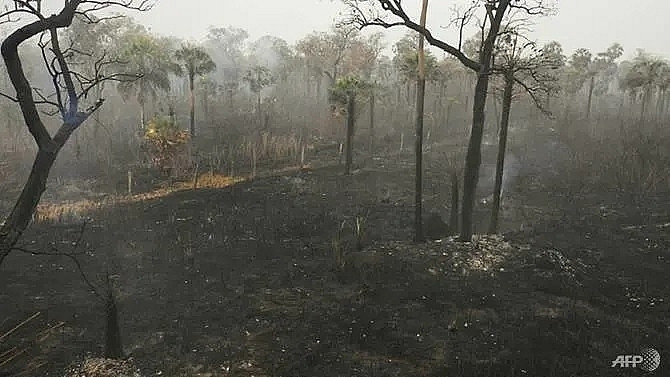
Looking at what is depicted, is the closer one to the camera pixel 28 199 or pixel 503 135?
pixel 28 199

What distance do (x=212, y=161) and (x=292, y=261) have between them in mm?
14070

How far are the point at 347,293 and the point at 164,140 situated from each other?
1444cm

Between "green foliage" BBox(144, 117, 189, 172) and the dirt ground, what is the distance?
4908mm

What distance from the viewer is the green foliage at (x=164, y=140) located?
811 inches

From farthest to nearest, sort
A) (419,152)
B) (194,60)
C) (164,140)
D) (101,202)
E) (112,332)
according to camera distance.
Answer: (194,60)
(164,140)
(101,202)
(419,152)
(112,332)

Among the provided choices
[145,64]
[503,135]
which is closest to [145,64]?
[145,64]

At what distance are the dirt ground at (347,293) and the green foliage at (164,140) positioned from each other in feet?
16.1

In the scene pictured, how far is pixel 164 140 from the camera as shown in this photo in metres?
21.0

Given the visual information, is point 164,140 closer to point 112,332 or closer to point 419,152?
point 419,152

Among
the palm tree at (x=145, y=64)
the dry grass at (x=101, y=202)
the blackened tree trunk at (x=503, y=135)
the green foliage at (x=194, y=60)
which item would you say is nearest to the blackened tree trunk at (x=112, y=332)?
the blackened tree trunk at (x=503, y=135)

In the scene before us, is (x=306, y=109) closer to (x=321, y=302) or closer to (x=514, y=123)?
(x=514, y=123)

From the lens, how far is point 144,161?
987 inches

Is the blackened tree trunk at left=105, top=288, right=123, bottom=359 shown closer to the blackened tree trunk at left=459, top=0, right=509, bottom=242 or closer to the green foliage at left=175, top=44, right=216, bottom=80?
the blackened tree trunk at left=459, top=0, right=509, bottom=242

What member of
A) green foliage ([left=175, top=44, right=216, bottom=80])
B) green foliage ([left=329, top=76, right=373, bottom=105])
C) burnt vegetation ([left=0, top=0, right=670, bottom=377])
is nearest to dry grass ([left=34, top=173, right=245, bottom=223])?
burnt vegetation ([left=0, top=0, right=670, bottom=377])
